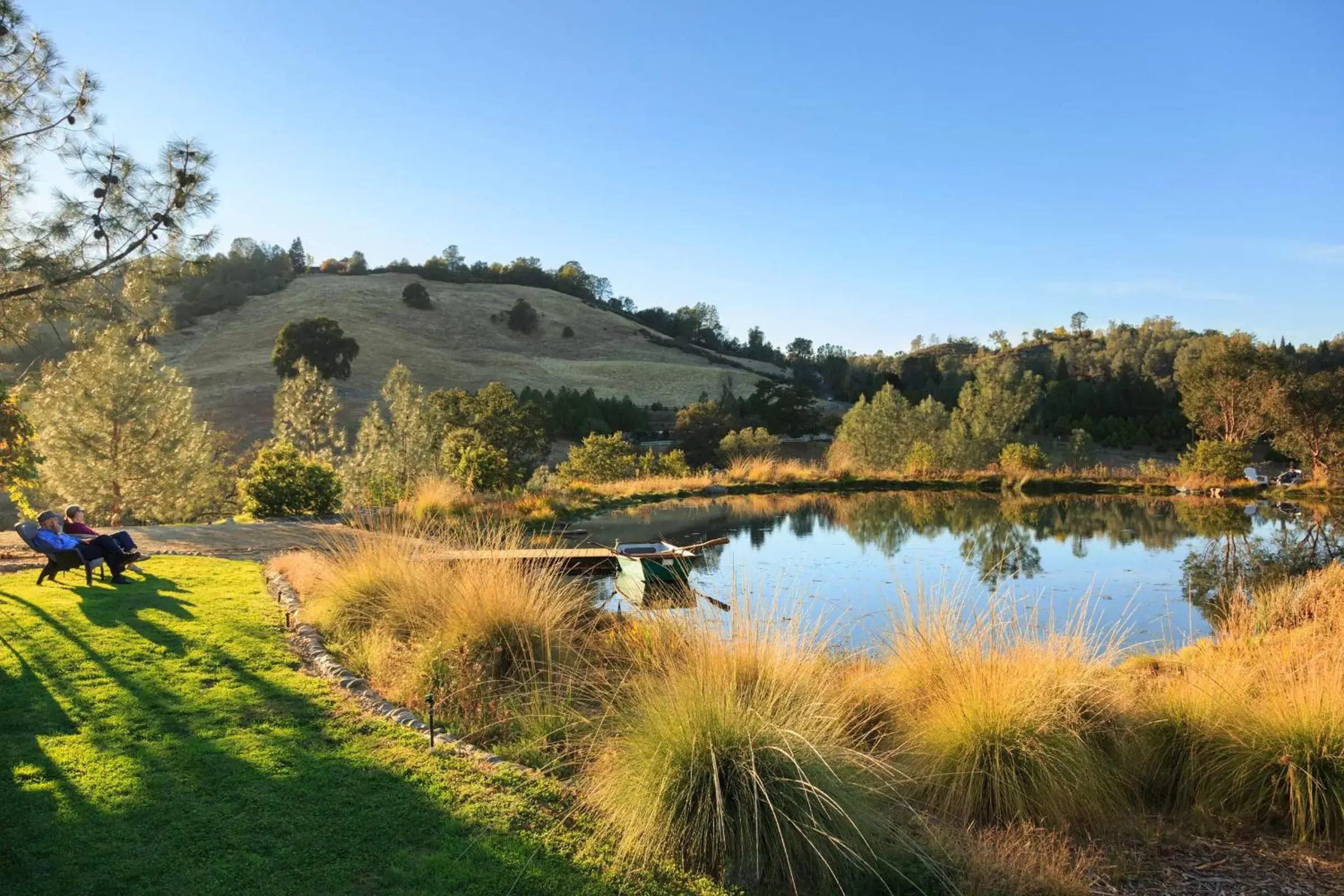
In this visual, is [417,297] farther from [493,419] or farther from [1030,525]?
[1030,525]

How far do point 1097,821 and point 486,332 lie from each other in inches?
2329

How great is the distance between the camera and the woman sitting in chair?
745 cm

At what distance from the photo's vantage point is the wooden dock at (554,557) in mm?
5672

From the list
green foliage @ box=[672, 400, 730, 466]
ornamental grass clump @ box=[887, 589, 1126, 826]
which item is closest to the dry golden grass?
ornamental grass clump @ box=[887, 589, 1126, 826]

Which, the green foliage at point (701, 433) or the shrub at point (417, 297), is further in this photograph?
the shrub at point (417, 297)

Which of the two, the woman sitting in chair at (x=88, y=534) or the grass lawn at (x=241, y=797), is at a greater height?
the woman sitting in chair at (x=88, y=534)

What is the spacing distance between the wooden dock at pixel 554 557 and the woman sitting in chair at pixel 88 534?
340cm

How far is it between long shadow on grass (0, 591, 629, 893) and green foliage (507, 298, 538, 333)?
195 ft

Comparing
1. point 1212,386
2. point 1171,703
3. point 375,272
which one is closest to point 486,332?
point 375,272

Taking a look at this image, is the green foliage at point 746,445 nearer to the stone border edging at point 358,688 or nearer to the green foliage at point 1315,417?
the green foliage at point 1315,417

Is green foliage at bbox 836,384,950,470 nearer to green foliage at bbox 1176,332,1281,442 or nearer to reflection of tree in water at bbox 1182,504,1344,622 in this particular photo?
green foliage at bbox 1176,332,1281,442

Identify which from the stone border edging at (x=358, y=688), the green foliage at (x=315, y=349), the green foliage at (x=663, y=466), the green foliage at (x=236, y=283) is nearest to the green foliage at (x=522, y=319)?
the green foliage at (x=236, y=283)

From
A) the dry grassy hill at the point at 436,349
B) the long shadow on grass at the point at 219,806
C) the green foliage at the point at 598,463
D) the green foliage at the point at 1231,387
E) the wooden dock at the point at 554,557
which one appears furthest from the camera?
the dry grassy hill at the point at 436,349

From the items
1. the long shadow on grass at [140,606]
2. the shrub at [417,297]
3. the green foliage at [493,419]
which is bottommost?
the long shadow on grass at [140,606]
